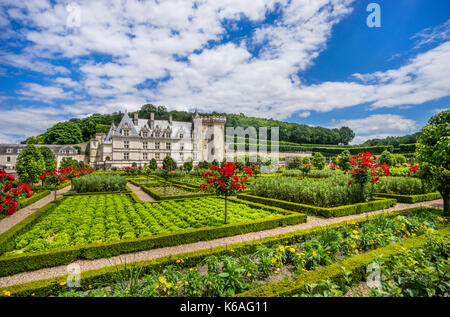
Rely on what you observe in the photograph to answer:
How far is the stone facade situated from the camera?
37.4m

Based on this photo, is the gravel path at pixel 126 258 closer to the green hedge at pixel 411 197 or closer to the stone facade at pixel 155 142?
the green hedge at pixel 411 197

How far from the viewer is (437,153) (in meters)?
7.40

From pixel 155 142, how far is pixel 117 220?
3396cm

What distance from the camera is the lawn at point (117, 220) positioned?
631cm

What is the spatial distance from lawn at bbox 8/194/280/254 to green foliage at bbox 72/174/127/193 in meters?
3.24

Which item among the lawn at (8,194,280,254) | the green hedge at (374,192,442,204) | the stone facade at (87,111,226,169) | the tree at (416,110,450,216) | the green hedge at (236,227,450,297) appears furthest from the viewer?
the stone facade at (87,111,226,169)

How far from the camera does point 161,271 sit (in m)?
4.47

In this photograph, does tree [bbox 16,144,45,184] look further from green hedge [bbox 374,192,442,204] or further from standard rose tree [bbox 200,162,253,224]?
green hedge [bbox 374,192,442,204]

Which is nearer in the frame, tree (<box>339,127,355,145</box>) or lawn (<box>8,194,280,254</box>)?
lawn (<box>8,194,280,254</box>)

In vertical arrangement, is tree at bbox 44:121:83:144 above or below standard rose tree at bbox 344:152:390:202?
above

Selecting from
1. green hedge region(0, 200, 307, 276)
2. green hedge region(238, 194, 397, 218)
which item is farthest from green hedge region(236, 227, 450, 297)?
green hedge region(238, 194, 397, 218)
